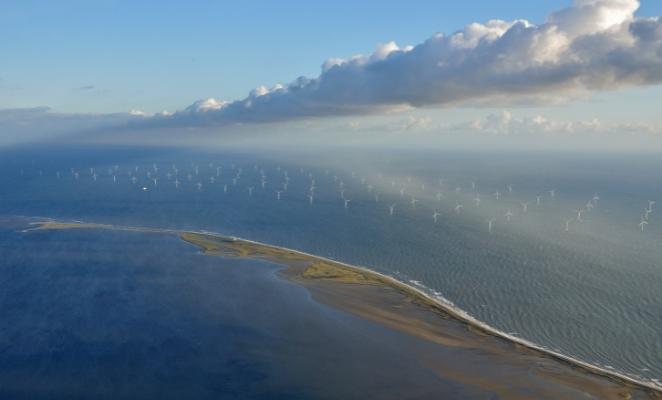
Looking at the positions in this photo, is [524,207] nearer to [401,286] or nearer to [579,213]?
[579,213]

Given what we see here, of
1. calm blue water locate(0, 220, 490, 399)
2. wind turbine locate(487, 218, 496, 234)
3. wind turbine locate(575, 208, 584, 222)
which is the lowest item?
calm blue water locate(0, 220, 490, 399)

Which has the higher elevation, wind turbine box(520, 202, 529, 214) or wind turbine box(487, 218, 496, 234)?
wind turbine box(520, 202, 529, 214)

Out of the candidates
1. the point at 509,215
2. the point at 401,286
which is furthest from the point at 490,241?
the point at 401,286

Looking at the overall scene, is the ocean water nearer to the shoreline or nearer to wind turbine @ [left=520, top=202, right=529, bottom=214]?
wind turbine @ [left=520, top=202, right=529, bottom=214]

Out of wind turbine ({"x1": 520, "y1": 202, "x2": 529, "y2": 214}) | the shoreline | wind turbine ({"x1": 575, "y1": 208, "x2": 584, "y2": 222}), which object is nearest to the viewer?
the shoreline

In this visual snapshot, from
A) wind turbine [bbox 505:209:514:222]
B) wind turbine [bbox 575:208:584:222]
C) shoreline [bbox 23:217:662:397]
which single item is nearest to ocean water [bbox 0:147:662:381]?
wind turbine [bbox 505:209:514:222]

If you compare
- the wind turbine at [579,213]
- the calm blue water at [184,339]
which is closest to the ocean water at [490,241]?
the wind turbine at [579,213]

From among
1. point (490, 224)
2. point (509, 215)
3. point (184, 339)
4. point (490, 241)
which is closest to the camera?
point (184, 339)

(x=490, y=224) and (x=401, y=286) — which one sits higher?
(x=490, y=224)
